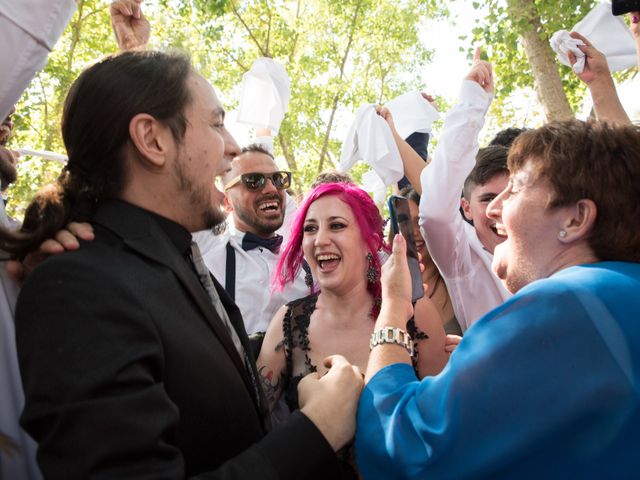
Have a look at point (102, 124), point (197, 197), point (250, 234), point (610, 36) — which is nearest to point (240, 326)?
point (197, 197)

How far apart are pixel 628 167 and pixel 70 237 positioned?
154 cm

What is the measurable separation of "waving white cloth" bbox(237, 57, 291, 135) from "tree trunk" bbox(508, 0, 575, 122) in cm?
355

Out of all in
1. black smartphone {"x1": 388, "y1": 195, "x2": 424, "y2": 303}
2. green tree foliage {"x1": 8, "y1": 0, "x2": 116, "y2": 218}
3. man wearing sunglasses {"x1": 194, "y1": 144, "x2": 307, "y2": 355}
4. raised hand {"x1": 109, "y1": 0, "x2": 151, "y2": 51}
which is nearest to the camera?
black smartphone {"x1": 388, "y1": 195, "x2": 424, "y2": 303}

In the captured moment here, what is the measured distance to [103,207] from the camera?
5.49ft

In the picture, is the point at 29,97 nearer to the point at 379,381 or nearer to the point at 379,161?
the point at 379,161

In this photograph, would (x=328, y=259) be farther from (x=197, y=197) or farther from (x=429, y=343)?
(x=197, y=197)

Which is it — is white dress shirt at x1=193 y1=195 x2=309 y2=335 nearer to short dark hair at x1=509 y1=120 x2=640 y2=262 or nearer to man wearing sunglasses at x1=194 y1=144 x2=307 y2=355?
man wearing sunglasses at x1=194 y1=144 x2=307 y2=355

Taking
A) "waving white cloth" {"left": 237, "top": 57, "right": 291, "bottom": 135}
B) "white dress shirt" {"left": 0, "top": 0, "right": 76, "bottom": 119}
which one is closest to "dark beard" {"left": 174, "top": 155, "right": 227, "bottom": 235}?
"white dress shirt" {"left": 0, "top": 0, "right": 76, "bottom": 119}

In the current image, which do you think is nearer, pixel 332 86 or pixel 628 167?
pixel 628 167

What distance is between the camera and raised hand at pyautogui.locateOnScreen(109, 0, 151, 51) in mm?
2541

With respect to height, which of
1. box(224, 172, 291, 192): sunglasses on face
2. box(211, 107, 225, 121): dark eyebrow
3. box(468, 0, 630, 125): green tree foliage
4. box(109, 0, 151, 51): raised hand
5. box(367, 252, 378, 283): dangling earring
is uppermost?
box(468, 0, 630, 125): green tree foliage

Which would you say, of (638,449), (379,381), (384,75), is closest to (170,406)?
(379,381)

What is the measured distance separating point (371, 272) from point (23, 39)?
2147mm

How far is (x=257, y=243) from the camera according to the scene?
4250 millimetres
